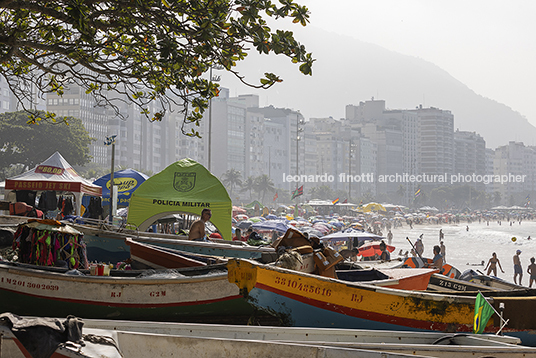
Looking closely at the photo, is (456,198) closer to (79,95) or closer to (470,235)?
(470,235)

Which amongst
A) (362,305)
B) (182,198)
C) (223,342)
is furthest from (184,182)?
(223,342)

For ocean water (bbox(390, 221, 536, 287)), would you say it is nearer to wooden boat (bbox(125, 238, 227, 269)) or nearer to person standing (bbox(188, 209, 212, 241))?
person standing (bbox(188, 209, 212, 241))

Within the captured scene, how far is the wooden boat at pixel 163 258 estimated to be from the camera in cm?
772

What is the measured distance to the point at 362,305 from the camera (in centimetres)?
637

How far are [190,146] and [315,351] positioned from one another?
393 feet

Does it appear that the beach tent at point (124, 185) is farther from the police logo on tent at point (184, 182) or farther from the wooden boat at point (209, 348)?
the wooden boat at point (209, 348)

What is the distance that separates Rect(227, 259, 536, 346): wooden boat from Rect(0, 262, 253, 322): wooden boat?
44cm

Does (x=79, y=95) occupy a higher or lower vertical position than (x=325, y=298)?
higher

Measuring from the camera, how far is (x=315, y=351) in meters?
4.62

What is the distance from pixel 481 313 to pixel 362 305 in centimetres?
133

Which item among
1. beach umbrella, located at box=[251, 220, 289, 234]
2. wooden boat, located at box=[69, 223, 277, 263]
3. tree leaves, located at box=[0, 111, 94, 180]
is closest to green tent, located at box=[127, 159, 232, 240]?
wooden boat, located at box=[69, 223, 277, 263]

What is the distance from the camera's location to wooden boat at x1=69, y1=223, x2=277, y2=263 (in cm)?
944

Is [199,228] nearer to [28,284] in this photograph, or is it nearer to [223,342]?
[28,284]

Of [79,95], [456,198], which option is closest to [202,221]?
[79,95]
